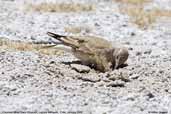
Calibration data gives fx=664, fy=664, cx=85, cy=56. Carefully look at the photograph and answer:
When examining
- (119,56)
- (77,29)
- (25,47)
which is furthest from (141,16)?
(119,56)

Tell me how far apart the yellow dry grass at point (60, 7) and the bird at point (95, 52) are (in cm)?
747

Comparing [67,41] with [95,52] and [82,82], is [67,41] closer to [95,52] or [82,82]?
[95,52]

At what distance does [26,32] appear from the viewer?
16.3 m

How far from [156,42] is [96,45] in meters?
4.06

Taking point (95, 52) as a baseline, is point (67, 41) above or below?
above

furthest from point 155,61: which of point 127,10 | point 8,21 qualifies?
point 127,10

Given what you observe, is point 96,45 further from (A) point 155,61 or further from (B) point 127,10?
(B) point 127,10

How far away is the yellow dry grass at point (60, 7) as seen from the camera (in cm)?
1988

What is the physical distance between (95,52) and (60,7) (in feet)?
26.5

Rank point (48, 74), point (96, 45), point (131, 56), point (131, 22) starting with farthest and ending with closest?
1. point (131, 22)
2. point (131, 56)
3. point (96, 45)
4. point (48, 74)

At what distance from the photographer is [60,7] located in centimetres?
2012

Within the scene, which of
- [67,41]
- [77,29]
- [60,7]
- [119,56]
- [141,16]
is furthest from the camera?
[60,7]

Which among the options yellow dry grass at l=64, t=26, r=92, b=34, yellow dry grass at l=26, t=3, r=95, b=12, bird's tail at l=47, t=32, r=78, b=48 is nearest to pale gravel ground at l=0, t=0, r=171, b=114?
bird's tail at l=47, t=32, r=78, b=48

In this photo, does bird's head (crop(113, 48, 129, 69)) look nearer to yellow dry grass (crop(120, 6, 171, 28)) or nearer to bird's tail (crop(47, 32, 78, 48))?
bird's tail (crop(47, 32, 78, 48))
